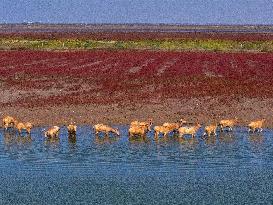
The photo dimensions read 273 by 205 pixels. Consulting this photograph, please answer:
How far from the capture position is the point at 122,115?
93.9ft

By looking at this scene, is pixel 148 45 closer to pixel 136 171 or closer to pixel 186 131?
pixel 186 131

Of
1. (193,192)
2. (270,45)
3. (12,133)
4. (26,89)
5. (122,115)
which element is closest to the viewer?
(193,192)

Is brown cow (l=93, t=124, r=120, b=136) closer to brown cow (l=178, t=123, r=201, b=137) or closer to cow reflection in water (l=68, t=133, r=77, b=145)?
cow reflection in water (l=68, t=133, r=77, b=145)

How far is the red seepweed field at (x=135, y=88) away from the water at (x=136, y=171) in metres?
5.39

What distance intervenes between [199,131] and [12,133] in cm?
613

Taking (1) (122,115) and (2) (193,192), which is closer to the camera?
(2) (193,192)

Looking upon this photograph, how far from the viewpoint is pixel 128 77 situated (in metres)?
38.3

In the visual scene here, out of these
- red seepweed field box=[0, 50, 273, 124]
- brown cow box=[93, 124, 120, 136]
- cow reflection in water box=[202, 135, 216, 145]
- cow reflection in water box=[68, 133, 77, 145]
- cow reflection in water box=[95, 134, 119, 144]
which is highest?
brown cow box=[93, 124, 120, 136]

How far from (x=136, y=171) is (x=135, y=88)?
52.9 ft

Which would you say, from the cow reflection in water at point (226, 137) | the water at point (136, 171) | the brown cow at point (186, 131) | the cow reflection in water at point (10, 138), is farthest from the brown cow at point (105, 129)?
the cow reflection in water at point (226, 137)

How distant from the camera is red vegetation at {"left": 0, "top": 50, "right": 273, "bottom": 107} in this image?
32.4 metres

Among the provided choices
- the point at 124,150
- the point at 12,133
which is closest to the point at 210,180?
the point at 124,150

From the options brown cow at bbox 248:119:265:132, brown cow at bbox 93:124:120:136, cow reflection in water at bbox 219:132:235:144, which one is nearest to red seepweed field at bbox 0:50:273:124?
brown cow at bbox 248:119:265:132

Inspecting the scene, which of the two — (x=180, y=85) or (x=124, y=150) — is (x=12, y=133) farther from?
(x=180, y=85)
